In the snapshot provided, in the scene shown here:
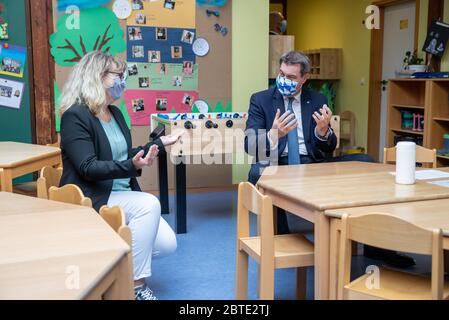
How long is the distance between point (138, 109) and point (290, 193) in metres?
3.10

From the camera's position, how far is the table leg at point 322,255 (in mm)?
1977

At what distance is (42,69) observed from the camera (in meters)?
4.78

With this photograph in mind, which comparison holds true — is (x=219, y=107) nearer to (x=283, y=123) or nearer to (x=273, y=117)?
(x=273, y=117)

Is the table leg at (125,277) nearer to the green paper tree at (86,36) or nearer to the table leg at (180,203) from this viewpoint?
the table leg at (180,203)

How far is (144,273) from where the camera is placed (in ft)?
8.55

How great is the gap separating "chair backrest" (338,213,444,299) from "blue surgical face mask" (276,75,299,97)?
1753mm

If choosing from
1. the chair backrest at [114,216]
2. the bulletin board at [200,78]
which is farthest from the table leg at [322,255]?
the bulletin board at [200,78]

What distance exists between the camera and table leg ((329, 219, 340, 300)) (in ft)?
6.41

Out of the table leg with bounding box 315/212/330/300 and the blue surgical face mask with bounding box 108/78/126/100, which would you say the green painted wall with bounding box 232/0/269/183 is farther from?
the table leg with bounding box 315/212/330/300

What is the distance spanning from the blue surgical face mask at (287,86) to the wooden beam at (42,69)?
240cm

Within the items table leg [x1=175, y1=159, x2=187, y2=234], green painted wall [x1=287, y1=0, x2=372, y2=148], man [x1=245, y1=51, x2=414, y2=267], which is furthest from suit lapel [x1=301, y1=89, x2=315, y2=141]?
green painted wall [x1=287, y1=0, x2=372, y2=148]

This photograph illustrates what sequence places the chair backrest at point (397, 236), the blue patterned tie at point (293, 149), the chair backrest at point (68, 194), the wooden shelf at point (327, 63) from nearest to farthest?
the chair backrest at point (397, 236) → the chair backrest at point (68, 194) → the blue patterned tie at point (293, 149) → the wooden shelf at point (327, 63)

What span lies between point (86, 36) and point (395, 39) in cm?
388

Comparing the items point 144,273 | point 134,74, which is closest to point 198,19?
point 134,74
